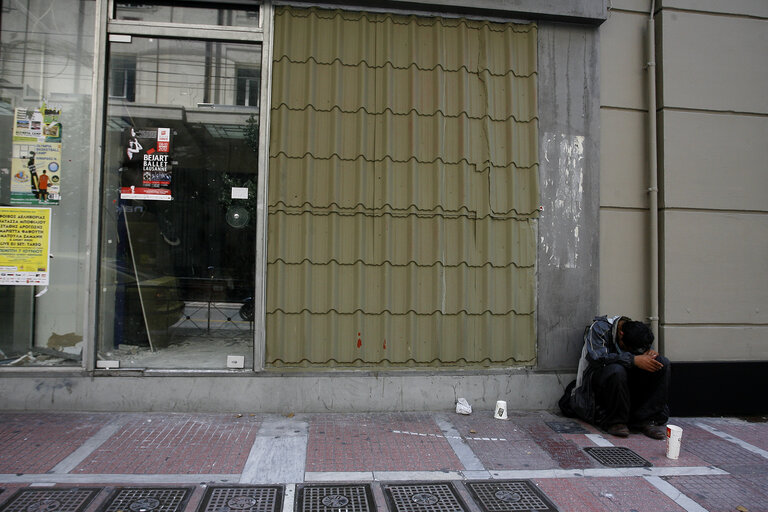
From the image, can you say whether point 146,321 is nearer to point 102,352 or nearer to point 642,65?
point 102,352


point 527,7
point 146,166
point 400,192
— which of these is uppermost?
point 527,7

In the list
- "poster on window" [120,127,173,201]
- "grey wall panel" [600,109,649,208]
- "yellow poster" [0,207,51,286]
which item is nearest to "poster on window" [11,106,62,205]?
"yellow poster" [0,207,51,286]

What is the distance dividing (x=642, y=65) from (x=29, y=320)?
25.0 feet

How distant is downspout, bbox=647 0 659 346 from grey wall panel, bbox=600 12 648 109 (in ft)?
0.33

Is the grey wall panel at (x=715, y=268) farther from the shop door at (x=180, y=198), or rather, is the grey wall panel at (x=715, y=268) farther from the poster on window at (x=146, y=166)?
the poster on window at (x=146, y=166)

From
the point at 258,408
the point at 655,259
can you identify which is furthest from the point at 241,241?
the point at 655,259

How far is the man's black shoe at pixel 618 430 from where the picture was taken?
189 inches

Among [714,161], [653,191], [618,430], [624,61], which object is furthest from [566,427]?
[624,61]

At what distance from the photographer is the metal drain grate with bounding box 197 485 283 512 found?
332cm

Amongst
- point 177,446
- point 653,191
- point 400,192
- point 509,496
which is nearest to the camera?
point 509,496

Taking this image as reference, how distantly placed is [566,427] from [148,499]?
12.9 feet

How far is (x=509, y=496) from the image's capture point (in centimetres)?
360

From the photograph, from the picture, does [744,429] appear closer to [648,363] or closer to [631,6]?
[648,363]

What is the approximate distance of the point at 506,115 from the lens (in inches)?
222
